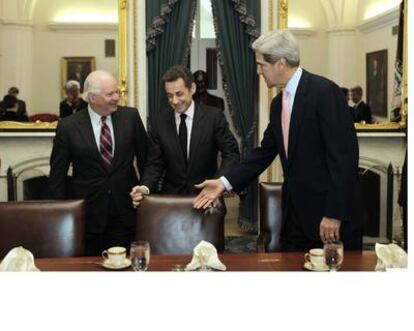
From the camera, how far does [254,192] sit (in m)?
5.76

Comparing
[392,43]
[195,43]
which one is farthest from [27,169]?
[392,43]

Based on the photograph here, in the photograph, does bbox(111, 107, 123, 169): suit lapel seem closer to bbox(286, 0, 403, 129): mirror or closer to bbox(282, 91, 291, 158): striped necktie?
bbox(282, 91, 291, 158): striped necktie

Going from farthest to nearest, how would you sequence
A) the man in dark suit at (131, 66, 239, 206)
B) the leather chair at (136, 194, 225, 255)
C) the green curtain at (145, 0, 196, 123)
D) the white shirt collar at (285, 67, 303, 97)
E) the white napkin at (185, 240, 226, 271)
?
the green curtain at (145, 0, 196, 123) < the man in dark suit at (131, 66, 239, 206) < the leather chair at (136, 194, 225, 255) < the white shirt collar at (285, 67, 303, 97) < the white napkin at (185, 240, 226, 271)

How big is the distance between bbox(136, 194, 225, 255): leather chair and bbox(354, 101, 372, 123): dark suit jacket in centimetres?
320

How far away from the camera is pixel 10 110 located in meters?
5.33

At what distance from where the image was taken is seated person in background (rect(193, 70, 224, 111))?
5551mm

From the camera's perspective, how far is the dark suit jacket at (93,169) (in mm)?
3208

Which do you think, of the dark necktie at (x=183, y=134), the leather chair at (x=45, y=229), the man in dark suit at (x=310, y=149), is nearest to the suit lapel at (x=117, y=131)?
the dark necktie at (x=183, y=134)

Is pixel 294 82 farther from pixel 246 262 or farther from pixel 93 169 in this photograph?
pixel 93 169

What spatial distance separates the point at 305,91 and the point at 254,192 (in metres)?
3.30

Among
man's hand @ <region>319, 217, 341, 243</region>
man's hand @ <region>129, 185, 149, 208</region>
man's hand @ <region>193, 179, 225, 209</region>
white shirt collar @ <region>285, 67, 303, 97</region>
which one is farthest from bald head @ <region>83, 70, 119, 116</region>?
man's hand @ <region>319, 217, 341, 243</region>

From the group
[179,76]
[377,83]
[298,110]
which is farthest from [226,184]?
[377,83]

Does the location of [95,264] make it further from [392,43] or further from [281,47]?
[392,43]

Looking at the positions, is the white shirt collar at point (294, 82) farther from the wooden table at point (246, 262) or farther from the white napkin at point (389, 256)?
the white napkin at point (389, 256)
